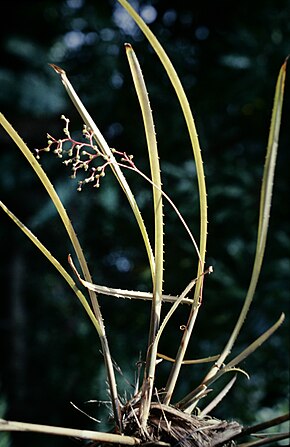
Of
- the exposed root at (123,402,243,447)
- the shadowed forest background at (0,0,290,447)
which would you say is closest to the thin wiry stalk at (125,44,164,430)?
the exposed root at (123,402,243,447)

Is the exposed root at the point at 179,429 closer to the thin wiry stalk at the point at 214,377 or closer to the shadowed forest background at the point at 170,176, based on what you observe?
the thin wiry stalk at the point at 214,377

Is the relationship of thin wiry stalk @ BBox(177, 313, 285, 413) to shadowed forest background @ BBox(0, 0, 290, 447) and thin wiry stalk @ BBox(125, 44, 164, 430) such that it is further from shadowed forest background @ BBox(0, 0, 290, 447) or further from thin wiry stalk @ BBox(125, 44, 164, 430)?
shadowed forest background @ BBox(0, 0, 290, 447)

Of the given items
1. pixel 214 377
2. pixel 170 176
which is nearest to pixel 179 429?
pixel 214 377

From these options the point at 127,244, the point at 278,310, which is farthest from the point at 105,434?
the point at 127,244

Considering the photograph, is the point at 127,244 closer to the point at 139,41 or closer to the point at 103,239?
the point at 103,239

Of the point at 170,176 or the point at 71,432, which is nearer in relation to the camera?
the point at 71,432

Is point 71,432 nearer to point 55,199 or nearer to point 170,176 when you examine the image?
point 55,199

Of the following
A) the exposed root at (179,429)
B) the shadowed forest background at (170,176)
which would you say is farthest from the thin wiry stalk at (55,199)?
→ the shadowed forest background at (170,176)
